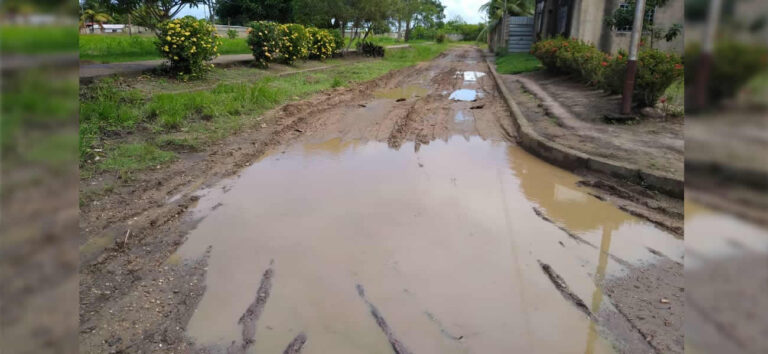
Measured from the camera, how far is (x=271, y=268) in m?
3.71

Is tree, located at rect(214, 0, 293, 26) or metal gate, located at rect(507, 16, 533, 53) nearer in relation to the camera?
metal gate, located at rect(507, 16, 533, 53)

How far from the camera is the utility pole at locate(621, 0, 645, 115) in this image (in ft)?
24.5

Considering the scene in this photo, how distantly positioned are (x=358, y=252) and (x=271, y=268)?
69 centimetres

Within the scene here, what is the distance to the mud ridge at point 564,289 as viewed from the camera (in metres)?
3.21

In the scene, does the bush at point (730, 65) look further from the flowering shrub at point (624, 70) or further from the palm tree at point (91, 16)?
the flowering shrub at point (624, 70)

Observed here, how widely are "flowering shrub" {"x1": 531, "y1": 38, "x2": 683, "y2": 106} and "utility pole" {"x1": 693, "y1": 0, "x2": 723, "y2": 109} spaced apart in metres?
5.40

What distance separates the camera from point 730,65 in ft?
1.59

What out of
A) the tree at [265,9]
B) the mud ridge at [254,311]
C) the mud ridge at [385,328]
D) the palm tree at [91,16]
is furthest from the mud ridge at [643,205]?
the tree at [265,9]

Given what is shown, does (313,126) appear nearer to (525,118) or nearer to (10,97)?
(525,118)

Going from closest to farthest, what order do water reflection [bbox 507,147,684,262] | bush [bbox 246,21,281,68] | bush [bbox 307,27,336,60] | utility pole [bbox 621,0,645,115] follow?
water reflection [bbox 507,147,684,262], utility pole [bbox 621,0,645,115], bush [bbox 246,21,281,68], bush [bbox 307,27,336,60]

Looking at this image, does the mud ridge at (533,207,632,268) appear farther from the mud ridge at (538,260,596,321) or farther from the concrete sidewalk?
the concrete sidewalk

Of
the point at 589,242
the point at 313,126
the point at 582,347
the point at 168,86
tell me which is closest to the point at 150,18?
the point at 168,86

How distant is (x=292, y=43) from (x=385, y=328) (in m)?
15.1

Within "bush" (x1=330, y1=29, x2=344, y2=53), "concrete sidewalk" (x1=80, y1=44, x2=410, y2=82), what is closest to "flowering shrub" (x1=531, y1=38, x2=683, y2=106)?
"concrete sidewalk" (x1=80, y1=44, x2=410, y2=82)
